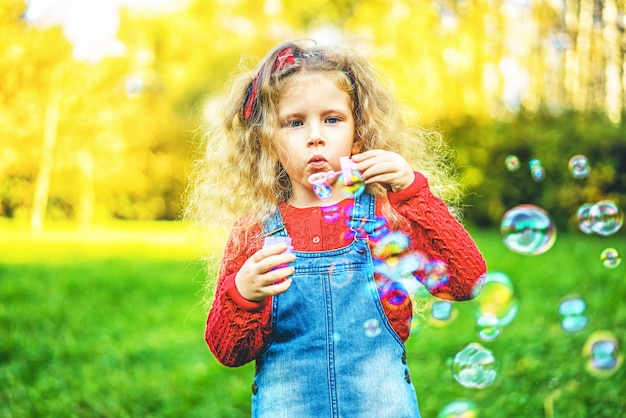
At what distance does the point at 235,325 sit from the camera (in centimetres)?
169

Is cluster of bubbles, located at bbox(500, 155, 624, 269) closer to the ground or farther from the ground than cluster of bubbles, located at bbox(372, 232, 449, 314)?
farther from the ground

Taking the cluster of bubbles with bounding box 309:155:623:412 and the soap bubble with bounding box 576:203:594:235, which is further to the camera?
the soap bubble with bounding box 576:203:594:235

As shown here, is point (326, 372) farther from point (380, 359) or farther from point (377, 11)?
point (377, 11)

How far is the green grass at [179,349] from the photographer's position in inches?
135

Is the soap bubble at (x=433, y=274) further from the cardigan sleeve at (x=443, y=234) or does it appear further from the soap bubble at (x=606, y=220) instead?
the soap bubble at (x=606, y=220)

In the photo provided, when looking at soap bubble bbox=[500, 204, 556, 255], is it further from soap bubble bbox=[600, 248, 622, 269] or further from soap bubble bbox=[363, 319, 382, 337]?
soap bubble bbox=[363, 319, 382, 337]

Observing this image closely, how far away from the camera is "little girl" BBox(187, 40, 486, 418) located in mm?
1689

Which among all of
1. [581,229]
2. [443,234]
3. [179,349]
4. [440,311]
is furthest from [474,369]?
[179,349]

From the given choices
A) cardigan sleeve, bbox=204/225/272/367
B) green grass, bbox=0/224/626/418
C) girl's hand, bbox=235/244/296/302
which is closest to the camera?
girl's hand, bbox=235/244/296/302

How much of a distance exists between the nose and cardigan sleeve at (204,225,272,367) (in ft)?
1.00

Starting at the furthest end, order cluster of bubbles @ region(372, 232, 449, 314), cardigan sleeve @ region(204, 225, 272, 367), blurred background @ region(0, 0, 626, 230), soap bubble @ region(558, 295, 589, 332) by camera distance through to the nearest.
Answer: blurred background @ region(0, 0, 626, 230) → soap bubble @ region(558, 295, 589, 332) → cluster of bubbles @ region(372, 232, 449, 314) → cardigan sleeve @ region(204, 225, 272, 367)

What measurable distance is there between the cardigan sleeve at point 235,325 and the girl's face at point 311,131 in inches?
8.6

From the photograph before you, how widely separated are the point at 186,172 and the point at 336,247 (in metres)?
4.21

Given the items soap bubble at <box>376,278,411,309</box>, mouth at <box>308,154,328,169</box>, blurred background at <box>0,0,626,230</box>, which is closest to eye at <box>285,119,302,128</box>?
mouth at <box>308,154,328,169</box>
